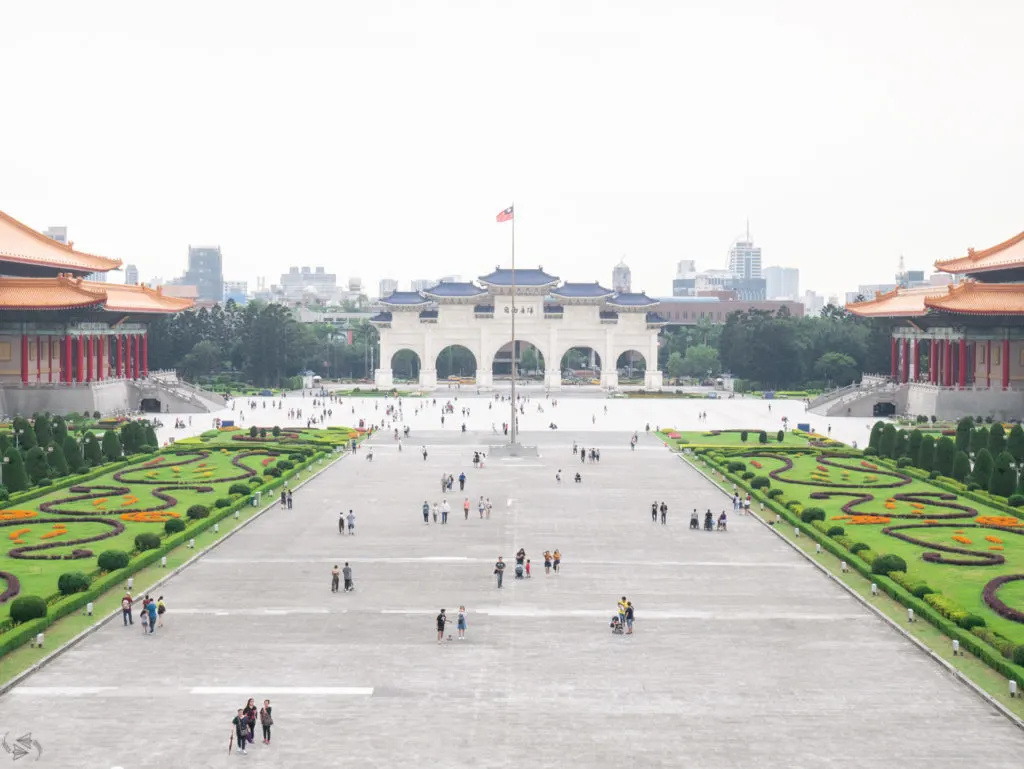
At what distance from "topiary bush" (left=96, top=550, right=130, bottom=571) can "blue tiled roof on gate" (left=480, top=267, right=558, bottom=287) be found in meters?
108

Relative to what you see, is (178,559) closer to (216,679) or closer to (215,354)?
(216,679)

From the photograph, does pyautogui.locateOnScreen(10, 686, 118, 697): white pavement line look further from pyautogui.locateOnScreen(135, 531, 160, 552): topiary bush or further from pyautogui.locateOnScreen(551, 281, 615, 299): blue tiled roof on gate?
pyautogui.locateOnScreen(551, 281, 615, 299): blue tiled roof on gate

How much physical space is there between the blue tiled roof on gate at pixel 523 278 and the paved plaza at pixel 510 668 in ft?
324

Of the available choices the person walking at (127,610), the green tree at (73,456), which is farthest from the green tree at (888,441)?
the person walking at (127,610)

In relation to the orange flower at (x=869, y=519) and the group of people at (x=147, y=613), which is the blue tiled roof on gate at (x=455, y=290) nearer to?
the orange flower at (x=869, y=519)

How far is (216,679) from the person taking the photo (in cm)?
2775

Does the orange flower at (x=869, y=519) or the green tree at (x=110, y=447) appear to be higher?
the green tree at (x=110, y=447)

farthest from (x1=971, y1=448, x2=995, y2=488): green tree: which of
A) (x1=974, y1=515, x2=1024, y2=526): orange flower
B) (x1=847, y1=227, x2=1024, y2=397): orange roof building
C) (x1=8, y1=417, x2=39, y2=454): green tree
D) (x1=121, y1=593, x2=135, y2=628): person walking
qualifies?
(x1=8, y1=417, x2=39, y2=454): green tree

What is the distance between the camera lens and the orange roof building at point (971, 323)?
3593 inches

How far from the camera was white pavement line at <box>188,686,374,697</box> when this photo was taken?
26.9m

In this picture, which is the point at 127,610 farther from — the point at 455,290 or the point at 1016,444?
the point at 455,290

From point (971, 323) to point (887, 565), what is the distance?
60.5m

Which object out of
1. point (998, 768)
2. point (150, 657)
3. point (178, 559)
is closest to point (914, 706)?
point (998, 768)

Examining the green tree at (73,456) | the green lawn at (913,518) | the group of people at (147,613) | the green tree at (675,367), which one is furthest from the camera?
the green tree at (675,367)
